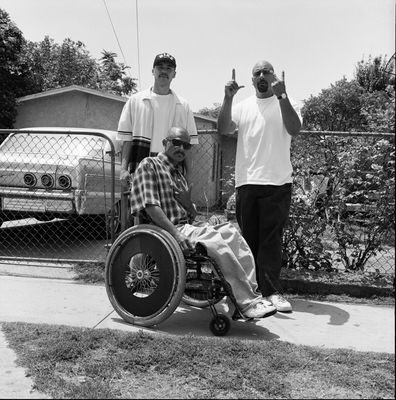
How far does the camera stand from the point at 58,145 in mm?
7539

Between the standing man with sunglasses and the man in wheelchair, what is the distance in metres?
0.50

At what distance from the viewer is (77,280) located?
202 inches

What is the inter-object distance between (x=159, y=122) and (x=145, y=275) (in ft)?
4.78

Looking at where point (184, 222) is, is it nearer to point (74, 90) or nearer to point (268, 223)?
point (268, 223)

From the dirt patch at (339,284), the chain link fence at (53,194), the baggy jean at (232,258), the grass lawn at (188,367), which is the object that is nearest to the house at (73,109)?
the chain link fence at (53,194)

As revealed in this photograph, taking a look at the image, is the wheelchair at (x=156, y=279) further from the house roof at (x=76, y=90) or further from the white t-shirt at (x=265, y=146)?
the house roof at (x=76, y=90)

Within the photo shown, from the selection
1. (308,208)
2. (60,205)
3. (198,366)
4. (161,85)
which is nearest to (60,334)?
(198,366)

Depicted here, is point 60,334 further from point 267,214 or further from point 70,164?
point 70,164

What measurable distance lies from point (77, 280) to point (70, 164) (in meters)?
1.95

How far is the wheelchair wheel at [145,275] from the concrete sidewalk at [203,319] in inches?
5.5

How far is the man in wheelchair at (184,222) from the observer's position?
139 inches

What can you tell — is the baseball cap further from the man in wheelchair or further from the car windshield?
the car windshield

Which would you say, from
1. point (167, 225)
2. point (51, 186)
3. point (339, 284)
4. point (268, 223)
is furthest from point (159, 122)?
point (51, 186)

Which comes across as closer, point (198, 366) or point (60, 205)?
point (198, 366)
